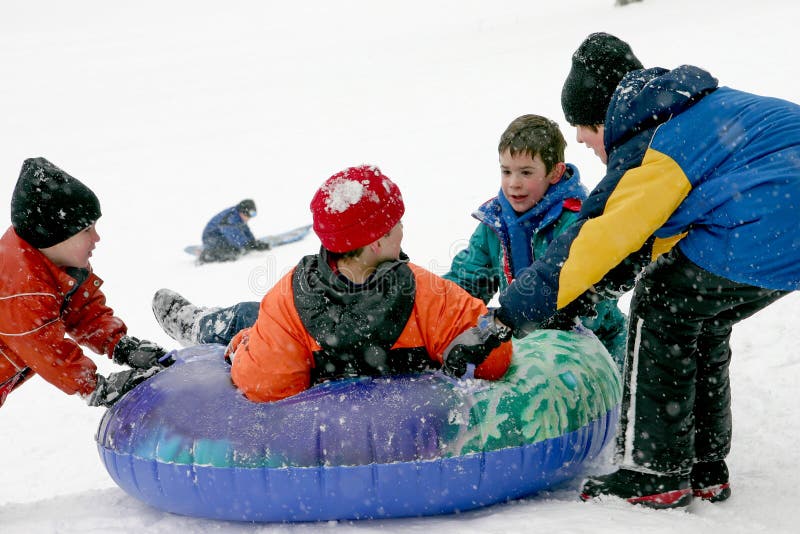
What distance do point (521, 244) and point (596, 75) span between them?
1085 millimetres

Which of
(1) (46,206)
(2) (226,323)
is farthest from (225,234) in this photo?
(1) (46,206)

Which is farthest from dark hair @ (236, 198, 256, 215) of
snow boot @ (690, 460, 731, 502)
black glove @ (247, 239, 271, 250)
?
snow boot @ (690, 460, 731, 502)

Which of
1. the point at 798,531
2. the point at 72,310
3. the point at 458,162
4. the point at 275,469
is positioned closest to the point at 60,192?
the point at 72,310

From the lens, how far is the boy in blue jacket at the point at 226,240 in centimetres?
884

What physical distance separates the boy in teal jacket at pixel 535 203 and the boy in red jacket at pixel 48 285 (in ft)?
5.69

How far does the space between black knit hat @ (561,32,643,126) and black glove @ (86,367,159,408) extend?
2.06 m

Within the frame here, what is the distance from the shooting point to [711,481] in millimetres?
2820

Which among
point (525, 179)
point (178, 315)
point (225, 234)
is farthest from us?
point (225, 234)

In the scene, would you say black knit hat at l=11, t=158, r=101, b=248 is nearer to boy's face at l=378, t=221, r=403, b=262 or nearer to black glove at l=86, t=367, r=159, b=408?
black glove at l=86, t=367, r=159, b=408

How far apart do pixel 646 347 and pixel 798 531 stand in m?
0.75

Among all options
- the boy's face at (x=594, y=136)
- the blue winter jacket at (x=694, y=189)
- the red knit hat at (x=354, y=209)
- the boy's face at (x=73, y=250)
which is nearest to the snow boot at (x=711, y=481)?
the blue winter jacket at (x=694, y=189)

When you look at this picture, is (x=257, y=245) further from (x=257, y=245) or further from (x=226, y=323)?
(x=226, y=323)

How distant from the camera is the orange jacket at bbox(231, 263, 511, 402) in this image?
2.74 m

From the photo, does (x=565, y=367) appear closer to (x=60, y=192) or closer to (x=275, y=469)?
(x=275, y=469)
